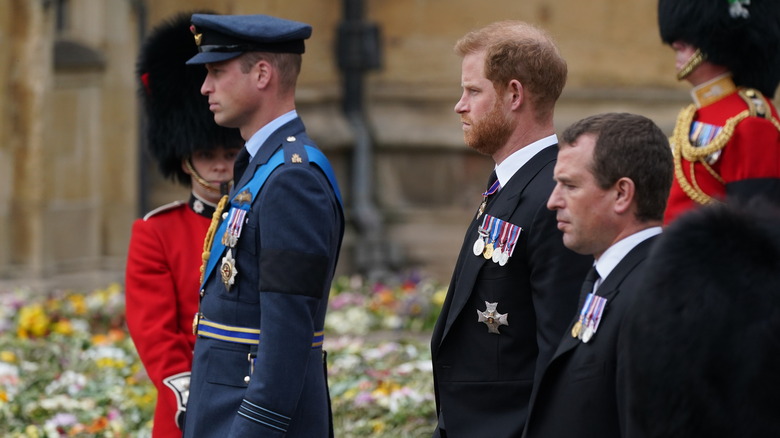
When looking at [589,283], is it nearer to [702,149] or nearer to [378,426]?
[702,149]

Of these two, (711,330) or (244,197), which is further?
(244,197)

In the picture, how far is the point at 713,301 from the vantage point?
97.9 inches

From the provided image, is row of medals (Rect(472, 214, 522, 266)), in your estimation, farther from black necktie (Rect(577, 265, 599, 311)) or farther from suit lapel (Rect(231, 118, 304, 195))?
suit lapel (Rect(231, 118, 304, 195))

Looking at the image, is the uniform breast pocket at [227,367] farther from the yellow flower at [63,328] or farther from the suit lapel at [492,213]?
the yellow flower at [63,328]

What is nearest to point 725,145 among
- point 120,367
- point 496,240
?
point 496,240

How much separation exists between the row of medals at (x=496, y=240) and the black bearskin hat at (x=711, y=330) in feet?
2.68

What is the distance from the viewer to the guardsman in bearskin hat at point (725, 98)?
4973 millimetres

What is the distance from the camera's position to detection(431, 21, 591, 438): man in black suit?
3.38 meters

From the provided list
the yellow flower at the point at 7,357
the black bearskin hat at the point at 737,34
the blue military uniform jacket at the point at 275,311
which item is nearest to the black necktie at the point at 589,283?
the blue military uniform jacket at the point at 275,311

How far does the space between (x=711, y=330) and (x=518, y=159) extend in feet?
3.74

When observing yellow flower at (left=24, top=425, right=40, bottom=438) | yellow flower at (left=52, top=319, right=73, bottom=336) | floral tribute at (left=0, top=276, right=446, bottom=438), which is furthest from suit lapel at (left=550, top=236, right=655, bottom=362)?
yellow flower at (left=52, top=319, right=73, bottom=336)

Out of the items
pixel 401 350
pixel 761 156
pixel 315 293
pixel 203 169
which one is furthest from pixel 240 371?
pixel 401 350

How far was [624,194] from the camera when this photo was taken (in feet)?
9.82

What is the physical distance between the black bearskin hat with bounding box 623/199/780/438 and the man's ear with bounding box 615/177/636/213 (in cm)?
39
